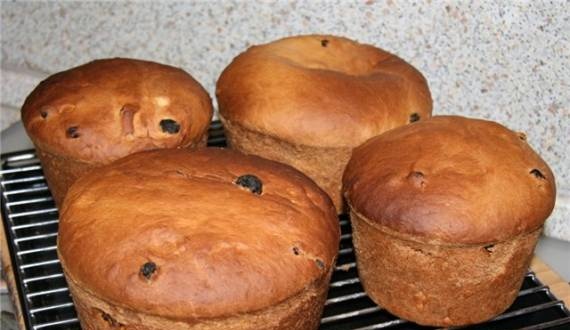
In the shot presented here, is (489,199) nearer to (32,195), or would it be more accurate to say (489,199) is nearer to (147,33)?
(32,195)

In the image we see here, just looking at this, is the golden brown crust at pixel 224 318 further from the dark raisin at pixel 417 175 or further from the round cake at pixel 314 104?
the round cake at pixel 314 104

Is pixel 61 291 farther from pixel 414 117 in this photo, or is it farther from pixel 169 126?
pixel 414 117

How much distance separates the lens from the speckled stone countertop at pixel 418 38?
2184 millimetres

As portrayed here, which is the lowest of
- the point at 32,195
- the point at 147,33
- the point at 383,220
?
the point at 32,195

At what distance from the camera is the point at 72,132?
1.90 metres

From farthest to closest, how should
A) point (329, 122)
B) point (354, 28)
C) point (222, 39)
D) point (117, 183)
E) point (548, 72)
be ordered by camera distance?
point (222, 39) < point (354, 28) < point (548, 72) < point (329, 122) < point (117, 183)

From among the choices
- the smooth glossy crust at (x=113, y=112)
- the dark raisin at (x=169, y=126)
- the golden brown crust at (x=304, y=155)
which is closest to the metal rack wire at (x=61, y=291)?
the golden brown crust at (x=304, y=155)

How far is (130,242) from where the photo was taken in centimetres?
148

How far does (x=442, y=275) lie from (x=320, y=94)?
55 cm

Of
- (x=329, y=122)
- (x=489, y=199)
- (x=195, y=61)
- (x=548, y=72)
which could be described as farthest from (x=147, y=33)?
(x=489, y=199)

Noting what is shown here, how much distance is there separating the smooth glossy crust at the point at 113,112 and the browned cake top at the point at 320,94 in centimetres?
13

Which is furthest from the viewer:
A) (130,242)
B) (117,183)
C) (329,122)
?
(329,122)

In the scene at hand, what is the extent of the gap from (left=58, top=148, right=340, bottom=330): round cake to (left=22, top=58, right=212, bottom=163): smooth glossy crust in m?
0.19

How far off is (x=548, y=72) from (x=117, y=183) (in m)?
1.23
